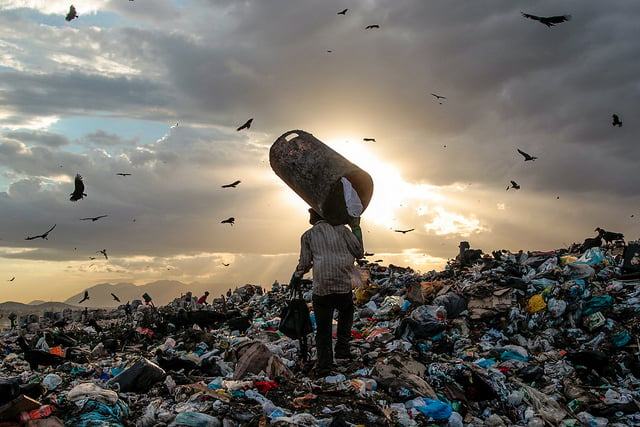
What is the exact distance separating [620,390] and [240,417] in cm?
394

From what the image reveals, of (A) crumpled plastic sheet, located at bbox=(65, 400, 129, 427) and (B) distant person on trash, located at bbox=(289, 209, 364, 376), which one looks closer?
(A) crumpled plastic sheet, located at bbox=(65, 400, 129, 427)

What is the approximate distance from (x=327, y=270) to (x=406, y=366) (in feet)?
4.39

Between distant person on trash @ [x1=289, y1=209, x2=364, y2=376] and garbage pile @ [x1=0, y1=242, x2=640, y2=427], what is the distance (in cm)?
34

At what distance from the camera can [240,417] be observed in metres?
3.58

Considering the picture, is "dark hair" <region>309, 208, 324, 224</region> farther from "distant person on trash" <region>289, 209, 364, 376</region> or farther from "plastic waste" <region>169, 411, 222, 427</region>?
"plastic waste" <region>169, 411, 222, 427</region>

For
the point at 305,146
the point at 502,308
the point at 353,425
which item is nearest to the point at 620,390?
the point at 502,308

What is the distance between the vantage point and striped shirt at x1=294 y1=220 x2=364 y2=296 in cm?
486

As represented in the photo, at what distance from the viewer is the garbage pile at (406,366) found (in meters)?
3.82

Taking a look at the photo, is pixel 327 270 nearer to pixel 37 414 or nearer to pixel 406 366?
pixel 406 366

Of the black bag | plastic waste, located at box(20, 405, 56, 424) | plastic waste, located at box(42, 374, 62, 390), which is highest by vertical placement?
the black bag

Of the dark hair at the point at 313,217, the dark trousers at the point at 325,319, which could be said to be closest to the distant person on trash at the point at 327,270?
the dark trousers at the point at 325,319

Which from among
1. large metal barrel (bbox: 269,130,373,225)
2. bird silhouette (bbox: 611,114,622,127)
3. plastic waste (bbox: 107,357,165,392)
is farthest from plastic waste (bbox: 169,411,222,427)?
bird silhouette (bbox: 611,114,622,127)

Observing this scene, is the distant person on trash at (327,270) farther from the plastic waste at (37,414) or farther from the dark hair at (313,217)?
the plastic waste at (37,414)

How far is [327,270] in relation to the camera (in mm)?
4855
